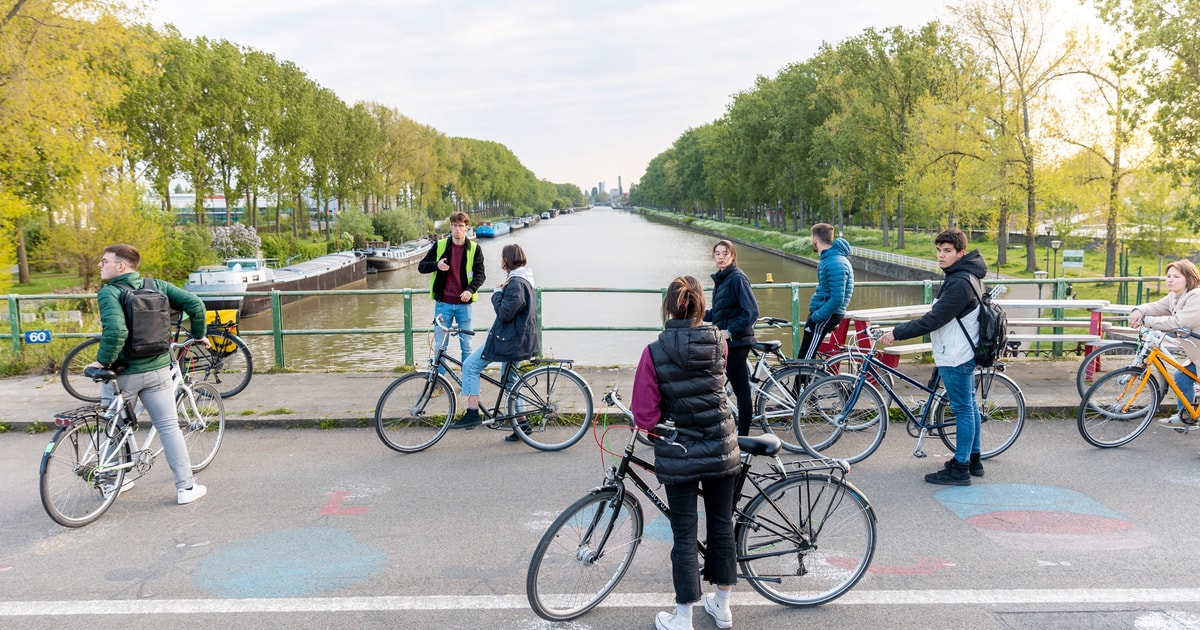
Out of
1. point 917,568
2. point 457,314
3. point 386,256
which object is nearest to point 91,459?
point 457,314

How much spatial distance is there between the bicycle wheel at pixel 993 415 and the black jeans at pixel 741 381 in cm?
148

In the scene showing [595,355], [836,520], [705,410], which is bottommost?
[595,355]

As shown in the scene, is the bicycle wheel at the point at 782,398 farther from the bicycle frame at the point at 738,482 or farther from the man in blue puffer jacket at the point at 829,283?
the bicycle frame at the point at 738,482

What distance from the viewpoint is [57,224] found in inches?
1149

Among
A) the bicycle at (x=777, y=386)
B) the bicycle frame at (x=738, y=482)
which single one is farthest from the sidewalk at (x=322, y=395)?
the bicycle frame at (x=738, y=482)

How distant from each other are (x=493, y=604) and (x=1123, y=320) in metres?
10.8

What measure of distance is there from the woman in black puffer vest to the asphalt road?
1.54 ft

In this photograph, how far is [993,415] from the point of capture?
630 cm

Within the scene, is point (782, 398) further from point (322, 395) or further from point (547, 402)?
point (322, 395)

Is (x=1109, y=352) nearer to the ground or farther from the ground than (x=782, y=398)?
farther from the ground

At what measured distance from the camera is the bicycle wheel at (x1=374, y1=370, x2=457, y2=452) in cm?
672

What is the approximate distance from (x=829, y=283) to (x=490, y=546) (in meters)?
4.07

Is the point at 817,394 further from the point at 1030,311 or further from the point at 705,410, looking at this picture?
the point at 1030,311

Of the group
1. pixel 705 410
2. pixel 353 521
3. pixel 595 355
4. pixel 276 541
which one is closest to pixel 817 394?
pixel 705 410
